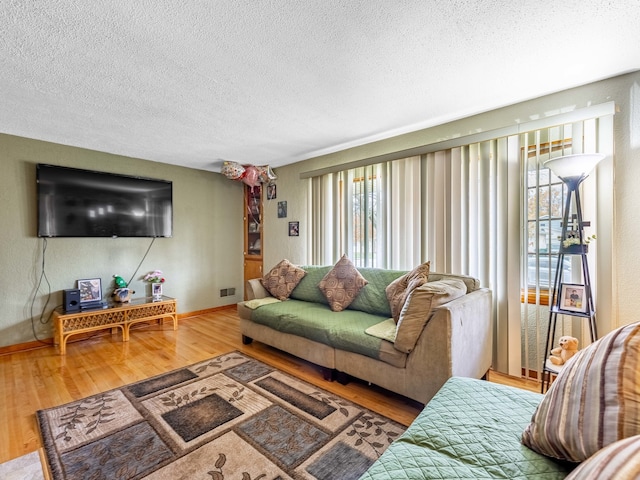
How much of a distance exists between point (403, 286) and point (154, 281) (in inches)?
137

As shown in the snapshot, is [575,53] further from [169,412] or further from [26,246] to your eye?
[26,246]

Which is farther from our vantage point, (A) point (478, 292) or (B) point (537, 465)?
(A) point (478, 292)

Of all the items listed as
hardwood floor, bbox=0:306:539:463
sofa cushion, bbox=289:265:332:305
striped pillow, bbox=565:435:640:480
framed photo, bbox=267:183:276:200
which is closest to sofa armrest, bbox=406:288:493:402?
hardwood floor, bbox=0:306:539:463

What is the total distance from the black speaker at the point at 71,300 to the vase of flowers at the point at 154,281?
85 centimetres

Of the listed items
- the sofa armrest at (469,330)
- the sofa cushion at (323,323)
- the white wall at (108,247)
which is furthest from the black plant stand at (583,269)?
the white wall at (108,247)

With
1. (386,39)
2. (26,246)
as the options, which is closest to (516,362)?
(386,39)

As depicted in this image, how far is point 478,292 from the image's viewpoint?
2.35m

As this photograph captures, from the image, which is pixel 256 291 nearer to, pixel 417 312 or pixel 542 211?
pixel 417 312

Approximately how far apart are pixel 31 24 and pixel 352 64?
5.85 ft

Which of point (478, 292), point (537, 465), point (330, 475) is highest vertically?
point (478, 292)

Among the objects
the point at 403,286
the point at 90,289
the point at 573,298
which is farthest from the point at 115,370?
the point at 573,298

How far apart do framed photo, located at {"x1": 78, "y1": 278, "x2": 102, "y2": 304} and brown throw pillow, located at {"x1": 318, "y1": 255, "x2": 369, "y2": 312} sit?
2827 millimetres

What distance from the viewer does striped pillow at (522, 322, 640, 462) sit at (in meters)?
0.74

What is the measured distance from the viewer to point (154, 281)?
417 cm
